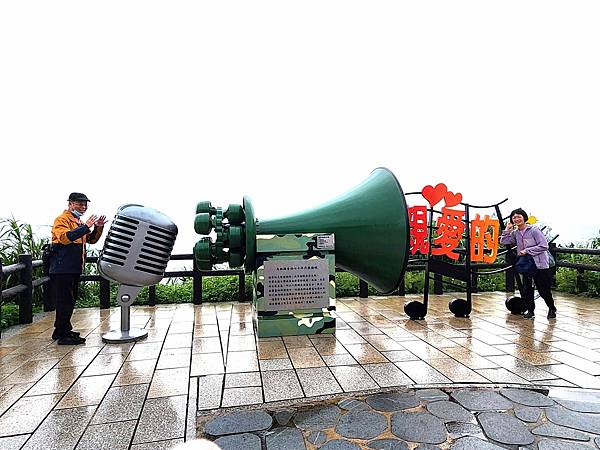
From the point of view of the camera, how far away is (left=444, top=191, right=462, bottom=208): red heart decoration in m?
6.57

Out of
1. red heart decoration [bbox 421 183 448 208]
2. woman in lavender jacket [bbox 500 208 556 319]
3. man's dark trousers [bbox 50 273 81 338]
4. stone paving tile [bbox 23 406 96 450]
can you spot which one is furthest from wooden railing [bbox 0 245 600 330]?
stone paving tile [bbox 23 406 96 450]

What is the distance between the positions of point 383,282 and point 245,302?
3.37 metres

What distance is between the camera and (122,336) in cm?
550

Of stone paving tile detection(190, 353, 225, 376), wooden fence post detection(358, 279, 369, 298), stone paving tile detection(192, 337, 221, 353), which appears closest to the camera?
stone paving tile detection(190, 353, 225, 376)

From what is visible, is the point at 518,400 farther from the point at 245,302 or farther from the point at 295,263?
the point at 245,302

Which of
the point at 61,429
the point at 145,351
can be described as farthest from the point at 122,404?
the point at 145,351

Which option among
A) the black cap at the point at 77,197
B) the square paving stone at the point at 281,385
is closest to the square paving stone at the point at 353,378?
the square paving stone at the point at 281,385

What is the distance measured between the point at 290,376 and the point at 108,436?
1627mm

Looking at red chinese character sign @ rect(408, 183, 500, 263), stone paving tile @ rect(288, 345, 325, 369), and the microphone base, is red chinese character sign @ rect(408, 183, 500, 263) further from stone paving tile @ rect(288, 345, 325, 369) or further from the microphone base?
the microphone base

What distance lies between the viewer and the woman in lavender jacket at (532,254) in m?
6.54

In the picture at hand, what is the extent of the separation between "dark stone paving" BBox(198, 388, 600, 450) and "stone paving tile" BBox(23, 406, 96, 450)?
2.78 feet

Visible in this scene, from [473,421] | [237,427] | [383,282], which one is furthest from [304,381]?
[383,282]

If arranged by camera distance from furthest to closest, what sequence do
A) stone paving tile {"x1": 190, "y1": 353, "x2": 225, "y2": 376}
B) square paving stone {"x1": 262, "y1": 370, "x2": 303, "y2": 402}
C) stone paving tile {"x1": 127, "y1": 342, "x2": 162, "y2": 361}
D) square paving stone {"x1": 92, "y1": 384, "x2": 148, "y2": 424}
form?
stone paving tile {"x1": 127, "y1": 342, "x2": 162, "y2": 361} < stone paving tile {"x1": 190, "y1": 353, "x2": 225, "y2": 376} < square paving stone {"x1": 262, "y1": 370, "x2": 303, "y2": 402} < square paving stone {"x1": 92, "y1": 384, "x2": 148, "y2": 424}

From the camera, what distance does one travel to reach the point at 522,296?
6.88 meters
